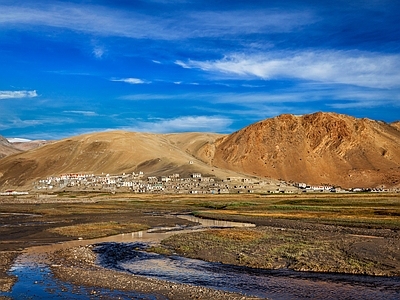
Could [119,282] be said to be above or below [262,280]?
above

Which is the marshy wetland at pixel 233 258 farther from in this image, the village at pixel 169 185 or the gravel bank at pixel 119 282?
the village at pixel 169 185

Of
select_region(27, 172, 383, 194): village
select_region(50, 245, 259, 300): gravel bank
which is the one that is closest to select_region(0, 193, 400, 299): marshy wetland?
select_region(50, 245, 259, 300): gravel bank

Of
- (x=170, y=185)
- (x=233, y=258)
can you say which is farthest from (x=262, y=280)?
(x=170, y=185)

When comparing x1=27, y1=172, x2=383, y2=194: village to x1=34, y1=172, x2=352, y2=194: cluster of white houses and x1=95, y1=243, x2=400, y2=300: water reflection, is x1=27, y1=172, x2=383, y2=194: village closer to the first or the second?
x1=34, y1=172, x2=352, y2=194: cluster of white houses

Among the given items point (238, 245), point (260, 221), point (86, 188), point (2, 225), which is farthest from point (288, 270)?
point (86, 188)

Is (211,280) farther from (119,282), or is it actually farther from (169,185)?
(169,185)
